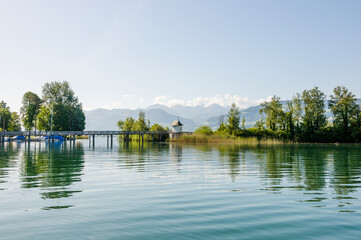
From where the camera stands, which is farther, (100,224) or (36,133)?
(36,133)

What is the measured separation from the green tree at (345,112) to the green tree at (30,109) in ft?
307

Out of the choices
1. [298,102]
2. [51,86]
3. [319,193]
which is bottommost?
[319,193]

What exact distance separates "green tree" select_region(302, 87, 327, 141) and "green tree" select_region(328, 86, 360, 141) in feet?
13.1

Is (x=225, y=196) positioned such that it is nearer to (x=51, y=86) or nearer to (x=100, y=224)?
(x=100, y=224)

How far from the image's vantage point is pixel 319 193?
43.6ft

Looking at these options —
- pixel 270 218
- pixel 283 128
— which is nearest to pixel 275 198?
pixel 270 218

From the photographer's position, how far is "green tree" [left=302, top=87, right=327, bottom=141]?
89.6 meters

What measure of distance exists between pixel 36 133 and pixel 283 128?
69.7 metres

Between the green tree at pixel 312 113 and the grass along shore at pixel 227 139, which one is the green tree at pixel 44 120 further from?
the green tree at pixel 312 113

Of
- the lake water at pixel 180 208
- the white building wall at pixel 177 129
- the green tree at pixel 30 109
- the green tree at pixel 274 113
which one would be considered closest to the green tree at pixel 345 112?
the green tree at pixel 274 113

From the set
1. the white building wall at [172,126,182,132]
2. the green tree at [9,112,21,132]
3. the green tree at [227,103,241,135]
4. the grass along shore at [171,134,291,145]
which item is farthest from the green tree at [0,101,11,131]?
the green tree at [227,103,241,135]

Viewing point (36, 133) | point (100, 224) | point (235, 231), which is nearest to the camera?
point (235, 231)

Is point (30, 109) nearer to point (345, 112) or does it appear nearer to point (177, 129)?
point (177, 129)

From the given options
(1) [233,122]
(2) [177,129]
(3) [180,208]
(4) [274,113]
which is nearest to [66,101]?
(2) [177,129]
